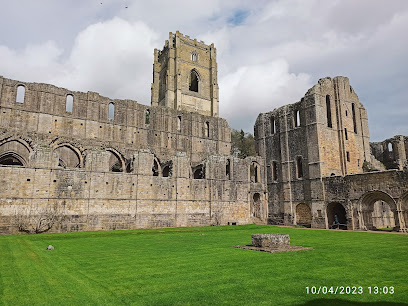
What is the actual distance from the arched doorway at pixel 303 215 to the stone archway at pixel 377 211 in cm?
501

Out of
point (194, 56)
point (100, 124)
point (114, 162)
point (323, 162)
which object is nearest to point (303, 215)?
point (323, 162)

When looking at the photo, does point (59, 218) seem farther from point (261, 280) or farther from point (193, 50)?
point (193, 50)

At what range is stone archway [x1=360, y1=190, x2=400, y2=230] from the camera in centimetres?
2247

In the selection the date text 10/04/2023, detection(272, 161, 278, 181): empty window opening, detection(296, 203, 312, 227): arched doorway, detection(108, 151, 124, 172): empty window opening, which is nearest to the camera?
the date text 10/04/2023

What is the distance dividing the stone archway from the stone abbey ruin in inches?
3.3

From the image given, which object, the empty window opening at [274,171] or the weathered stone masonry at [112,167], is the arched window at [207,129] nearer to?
the weathered stone masonry at [112,167]

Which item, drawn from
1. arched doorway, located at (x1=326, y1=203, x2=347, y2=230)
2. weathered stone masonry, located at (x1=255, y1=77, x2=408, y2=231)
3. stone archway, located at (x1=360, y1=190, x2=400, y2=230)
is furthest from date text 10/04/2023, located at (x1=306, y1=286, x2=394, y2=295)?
arched doorway, located at (x1=326, y1=203, x2=347, y2=230)

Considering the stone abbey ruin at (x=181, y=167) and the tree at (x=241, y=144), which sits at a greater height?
the tree at (x=241, y=144)

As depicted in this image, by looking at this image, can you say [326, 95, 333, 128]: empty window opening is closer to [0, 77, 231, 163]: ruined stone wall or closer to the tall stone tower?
[0, 77, 231, 163]: ruined stone wall

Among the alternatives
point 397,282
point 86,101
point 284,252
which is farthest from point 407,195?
point 86,101

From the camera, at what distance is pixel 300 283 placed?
19.4ft

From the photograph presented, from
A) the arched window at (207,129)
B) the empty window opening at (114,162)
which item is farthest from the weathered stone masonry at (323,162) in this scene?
the empty window opening at (114,162)

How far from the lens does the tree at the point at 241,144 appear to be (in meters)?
53.3

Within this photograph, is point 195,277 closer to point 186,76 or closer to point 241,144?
point 186,76
